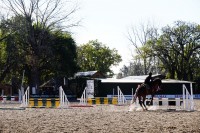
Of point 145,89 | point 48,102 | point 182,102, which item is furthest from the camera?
point 48,102

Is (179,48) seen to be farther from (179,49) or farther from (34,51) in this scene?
(34,51)

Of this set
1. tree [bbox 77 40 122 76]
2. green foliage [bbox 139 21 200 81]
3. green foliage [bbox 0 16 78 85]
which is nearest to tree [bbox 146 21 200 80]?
green foliage [bbox 139 21 200 81]

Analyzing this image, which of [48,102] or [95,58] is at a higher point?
[95,58]

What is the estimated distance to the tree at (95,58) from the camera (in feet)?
300

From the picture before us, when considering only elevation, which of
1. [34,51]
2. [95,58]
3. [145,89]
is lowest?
[145,89]

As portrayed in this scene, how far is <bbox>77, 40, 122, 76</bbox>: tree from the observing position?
300ft

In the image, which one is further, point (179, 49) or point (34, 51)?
point (179, 49)

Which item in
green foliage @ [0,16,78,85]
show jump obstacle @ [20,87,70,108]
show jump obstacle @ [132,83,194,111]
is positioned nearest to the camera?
show jump obstacle @ [132,83,194,111]

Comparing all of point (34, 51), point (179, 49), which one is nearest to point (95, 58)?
point (179, 49)

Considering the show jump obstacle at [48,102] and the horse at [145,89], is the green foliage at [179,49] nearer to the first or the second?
the show jump obstacle at [48,102]

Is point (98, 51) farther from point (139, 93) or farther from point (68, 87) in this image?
point (139, 93)

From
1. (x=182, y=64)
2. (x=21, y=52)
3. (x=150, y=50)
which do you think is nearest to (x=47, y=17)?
(x=21, y=52)

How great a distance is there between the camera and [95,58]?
302ft

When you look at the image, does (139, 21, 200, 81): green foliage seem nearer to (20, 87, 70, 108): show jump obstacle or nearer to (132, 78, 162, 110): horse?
(20, 87, 70, 108): show jump obstacle
